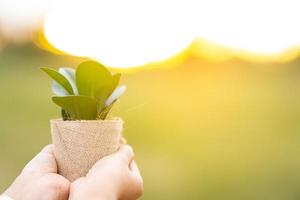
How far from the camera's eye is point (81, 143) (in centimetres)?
61

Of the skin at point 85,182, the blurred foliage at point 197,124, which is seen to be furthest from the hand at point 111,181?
the blurred foliage at point 197,124

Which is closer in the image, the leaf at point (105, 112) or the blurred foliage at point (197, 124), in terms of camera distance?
the leaf at point (105, 112)

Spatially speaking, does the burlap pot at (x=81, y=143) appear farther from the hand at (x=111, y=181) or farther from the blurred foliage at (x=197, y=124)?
the blurred foliage at (x=197, y=124)

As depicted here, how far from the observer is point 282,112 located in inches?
148

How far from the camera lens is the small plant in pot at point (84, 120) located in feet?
1.97

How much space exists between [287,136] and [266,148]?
222mm

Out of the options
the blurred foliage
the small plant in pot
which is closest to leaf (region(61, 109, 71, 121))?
the small plant in pot

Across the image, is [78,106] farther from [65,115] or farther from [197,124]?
[197,124]

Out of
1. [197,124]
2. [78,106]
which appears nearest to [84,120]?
[78,106]

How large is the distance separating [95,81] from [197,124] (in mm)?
2904

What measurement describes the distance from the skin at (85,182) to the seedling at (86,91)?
0.06 meters

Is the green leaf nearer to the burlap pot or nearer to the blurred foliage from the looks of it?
the burlap pot

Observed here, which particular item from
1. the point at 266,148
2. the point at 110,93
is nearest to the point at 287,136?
the point at 266,148

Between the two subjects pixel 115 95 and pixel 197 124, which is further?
pixel 197 124
